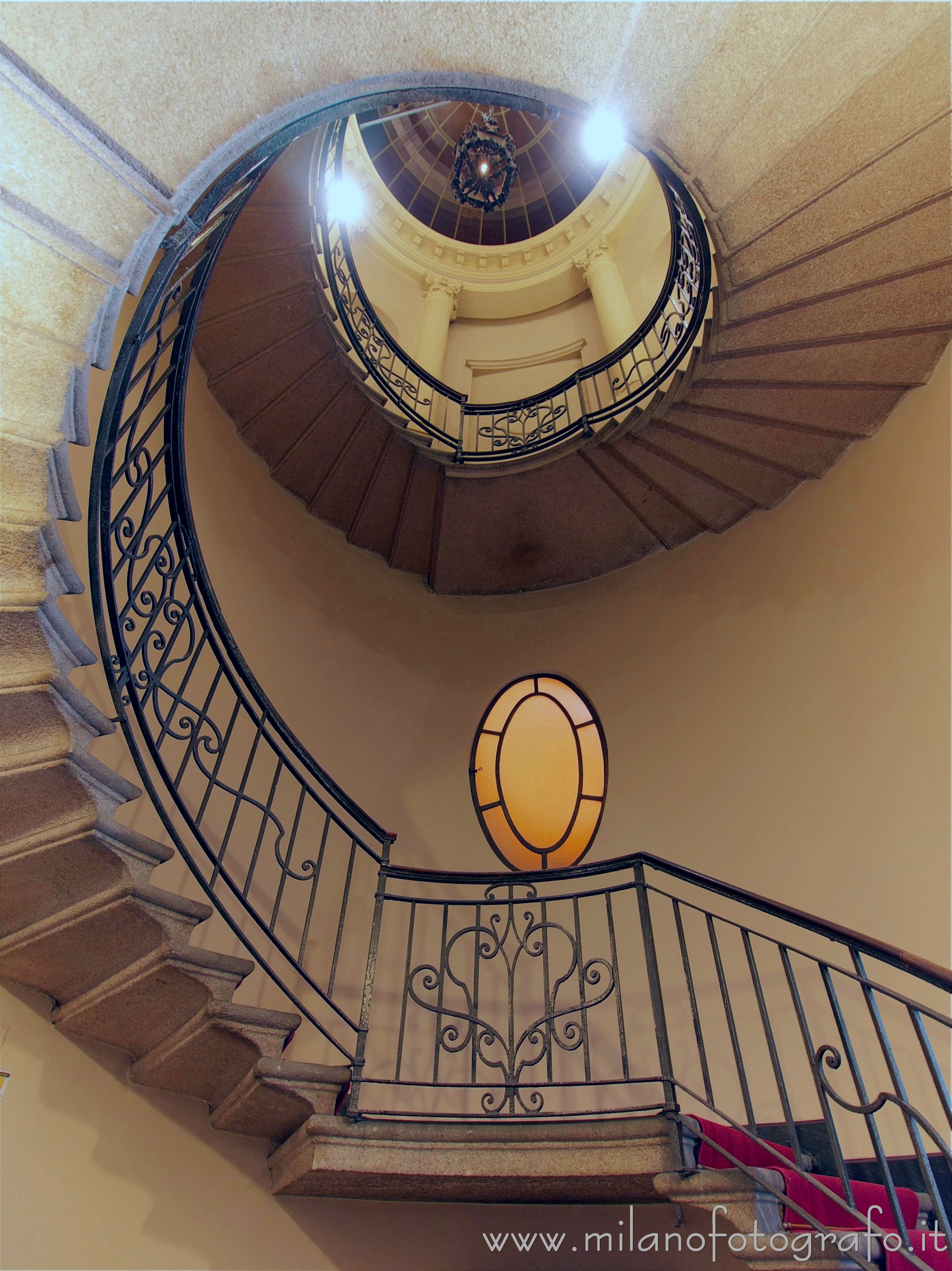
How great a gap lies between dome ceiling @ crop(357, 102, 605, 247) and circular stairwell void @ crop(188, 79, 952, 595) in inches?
199

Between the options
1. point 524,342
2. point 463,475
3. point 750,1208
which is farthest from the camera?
point 524,342

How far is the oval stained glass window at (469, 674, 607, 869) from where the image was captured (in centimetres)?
448

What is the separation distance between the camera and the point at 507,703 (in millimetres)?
5074

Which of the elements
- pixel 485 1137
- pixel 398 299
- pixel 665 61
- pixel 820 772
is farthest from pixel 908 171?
pixel 398 299

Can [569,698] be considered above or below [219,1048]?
above

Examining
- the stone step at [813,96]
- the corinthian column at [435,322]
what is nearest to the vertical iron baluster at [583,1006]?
the stone step at [813,96]

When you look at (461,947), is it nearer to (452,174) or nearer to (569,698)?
(569,698)

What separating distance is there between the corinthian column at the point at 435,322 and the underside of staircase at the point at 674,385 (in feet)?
9.19

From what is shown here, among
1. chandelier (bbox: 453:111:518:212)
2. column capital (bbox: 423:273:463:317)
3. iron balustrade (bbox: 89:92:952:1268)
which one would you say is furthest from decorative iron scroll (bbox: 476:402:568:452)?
iron balustrade (bbox: 89:92:952:1268)

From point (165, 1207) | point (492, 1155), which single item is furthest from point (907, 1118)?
point (165, 1207)

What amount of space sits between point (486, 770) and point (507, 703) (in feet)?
1.77

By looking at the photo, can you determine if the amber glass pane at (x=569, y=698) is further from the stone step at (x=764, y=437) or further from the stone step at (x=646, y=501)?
the stone step at (x=764, y=437)

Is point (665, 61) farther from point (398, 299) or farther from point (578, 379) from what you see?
point (398, 299)

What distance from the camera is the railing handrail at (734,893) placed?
5.65 ft
